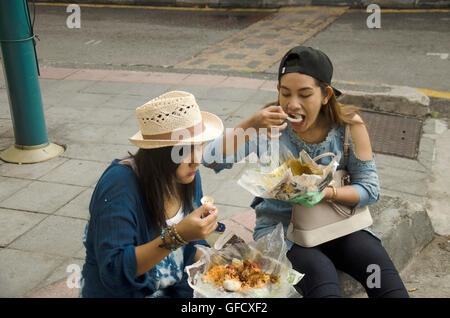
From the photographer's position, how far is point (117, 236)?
2.04m

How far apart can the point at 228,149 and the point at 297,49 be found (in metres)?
0.63

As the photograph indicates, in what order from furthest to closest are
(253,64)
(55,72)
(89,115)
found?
(253,64) < (55,72) < (89,115)

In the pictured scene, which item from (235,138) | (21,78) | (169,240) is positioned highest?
(235,138)

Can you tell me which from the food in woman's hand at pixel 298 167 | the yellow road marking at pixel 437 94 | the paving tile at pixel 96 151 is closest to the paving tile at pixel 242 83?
the yellow road marking at pixel 437 94

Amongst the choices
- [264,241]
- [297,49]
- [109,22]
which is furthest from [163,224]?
[109,22]

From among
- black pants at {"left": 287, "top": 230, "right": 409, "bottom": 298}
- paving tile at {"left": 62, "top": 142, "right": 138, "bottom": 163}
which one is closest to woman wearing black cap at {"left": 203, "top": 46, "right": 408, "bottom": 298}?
black pants at {"left": 287, "top": 230, "right": 409, "bottom": 298}

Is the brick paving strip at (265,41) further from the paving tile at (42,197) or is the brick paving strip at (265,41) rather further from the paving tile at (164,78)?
the paving tile at (42,197)

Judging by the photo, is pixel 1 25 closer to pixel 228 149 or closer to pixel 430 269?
pixel 228 149

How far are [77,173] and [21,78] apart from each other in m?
1.05

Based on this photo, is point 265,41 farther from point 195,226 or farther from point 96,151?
point 195,226

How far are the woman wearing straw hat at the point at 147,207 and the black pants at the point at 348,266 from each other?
0.68 m

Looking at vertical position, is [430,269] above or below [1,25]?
below

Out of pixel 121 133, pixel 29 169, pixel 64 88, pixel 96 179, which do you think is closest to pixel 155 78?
pixel 64 88

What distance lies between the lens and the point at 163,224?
225cm
